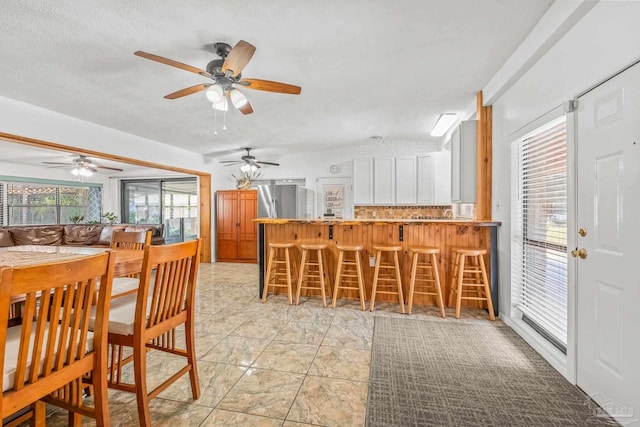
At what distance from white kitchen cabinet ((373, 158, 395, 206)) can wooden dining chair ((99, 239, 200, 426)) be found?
402cm

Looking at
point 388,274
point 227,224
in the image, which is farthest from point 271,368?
point 227,224

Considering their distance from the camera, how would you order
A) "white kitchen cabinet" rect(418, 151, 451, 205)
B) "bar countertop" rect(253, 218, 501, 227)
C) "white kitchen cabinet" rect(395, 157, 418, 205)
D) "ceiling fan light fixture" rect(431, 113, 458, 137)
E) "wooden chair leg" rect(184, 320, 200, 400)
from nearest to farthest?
"wooden chair leg" rect(184, 320, 200, 400), "bar countertop" rect(253, 218, 501, 227), "ceiling fan light fixture" rect(431, 113, 458, 137), "white kitchen cabinet" rect(418, 151, 451, 205), "white kitchen cabinet" rect(395, 157, 418, 205)

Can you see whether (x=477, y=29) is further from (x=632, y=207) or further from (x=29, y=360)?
(x=29, y=360)

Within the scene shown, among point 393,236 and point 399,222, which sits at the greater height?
point 399,222

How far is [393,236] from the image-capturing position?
3.47 m

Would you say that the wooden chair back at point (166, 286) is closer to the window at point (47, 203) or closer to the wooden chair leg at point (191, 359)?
the wooden chair leg at point (191, 359)

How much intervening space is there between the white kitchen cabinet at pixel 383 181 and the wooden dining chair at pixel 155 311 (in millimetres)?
4025

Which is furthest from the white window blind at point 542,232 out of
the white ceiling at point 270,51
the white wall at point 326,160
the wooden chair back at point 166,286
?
the white wall at point 326,160

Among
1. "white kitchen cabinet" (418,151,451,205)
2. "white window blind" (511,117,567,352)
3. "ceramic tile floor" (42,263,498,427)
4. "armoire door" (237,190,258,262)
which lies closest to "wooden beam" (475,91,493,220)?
"white window blind" (511,117,567,352)

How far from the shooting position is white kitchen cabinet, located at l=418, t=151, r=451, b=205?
16.1 feet

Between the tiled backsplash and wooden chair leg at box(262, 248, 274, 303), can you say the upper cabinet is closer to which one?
the tiled backsplash

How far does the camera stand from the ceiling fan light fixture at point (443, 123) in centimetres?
409

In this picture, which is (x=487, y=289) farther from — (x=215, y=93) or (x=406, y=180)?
(x=215, y=93)

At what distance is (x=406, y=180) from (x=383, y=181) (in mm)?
407
